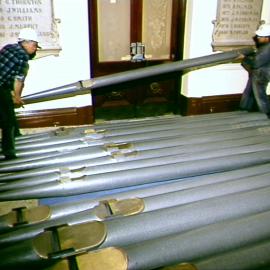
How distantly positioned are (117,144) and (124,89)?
7.64 ft

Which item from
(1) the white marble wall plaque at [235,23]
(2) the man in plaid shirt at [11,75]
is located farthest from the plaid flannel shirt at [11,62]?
(1) the white marble wall plaque at [235,23]

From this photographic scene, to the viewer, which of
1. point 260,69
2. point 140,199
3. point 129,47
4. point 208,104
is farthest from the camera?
point 208,104

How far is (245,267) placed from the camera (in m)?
1.36

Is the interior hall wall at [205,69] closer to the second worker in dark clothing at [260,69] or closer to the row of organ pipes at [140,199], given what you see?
the second worker in dark clothing at [260,69]

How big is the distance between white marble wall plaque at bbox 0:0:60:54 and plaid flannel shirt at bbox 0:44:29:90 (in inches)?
31.2

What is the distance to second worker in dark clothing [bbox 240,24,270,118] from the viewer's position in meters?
4.64

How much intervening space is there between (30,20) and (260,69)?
363cm

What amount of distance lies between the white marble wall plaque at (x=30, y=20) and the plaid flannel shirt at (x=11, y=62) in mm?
794

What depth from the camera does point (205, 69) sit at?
209 inches

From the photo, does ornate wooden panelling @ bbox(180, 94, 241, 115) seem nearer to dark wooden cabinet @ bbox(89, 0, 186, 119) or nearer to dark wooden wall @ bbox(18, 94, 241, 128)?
dark wooden wall @ bbox(18, 94, 241, 128)

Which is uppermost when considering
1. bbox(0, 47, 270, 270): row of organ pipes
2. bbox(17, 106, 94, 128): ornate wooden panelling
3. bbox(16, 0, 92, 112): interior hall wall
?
bbox(16, 0, 92, 112): interior hall wall

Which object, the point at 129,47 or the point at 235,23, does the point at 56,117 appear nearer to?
the point at 129,47

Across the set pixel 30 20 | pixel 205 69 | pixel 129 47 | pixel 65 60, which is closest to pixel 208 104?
pixel 205 69

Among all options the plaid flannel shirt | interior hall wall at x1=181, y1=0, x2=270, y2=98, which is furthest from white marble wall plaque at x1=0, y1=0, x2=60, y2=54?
interior hall wall at x1=181, y1=0, x2=270, y2=98
